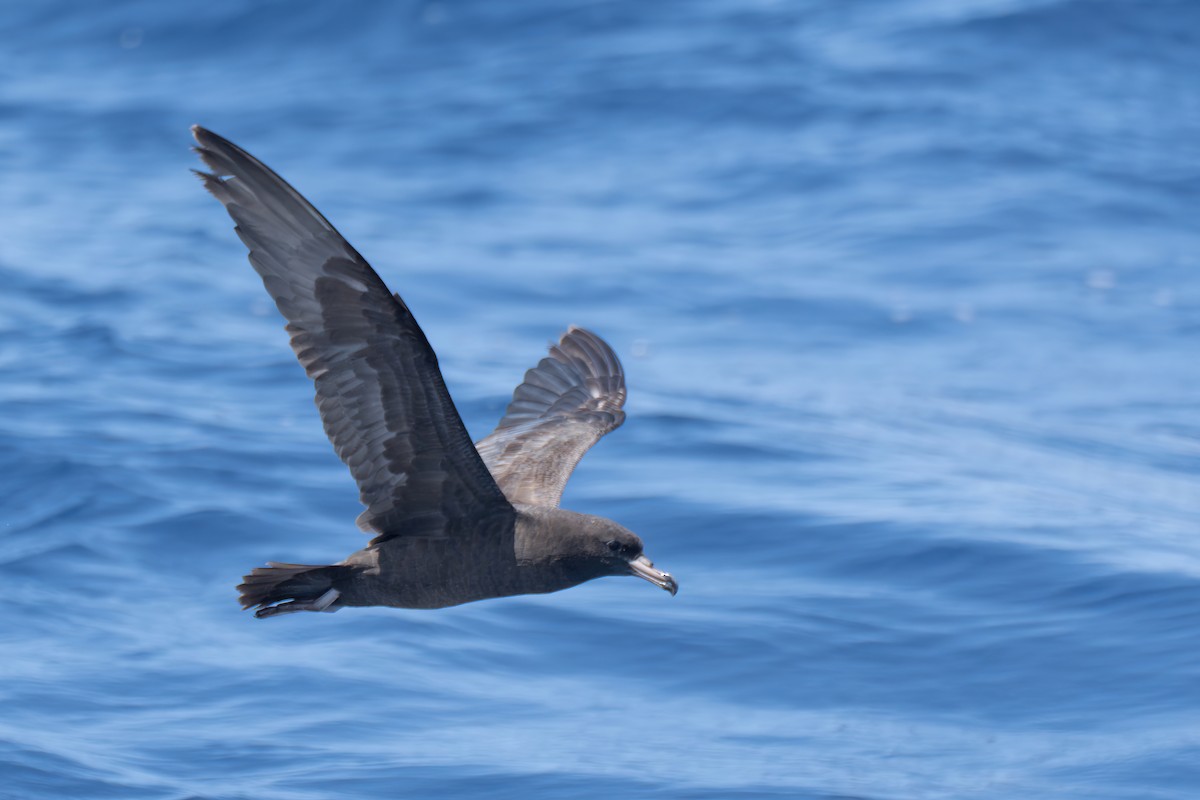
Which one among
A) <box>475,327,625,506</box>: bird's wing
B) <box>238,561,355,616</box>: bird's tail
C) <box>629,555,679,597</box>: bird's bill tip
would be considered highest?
<box>475,327,625,506</box>: bird's wing

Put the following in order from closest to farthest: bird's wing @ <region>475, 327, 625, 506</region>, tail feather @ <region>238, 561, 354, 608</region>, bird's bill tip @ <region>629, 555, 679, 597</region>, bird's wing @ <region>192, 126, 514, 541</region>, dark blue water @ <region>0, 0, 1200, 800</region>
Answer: bird's wing @ <region>192, 126, 514, 541</region> → tail feather @ <region>238, 561, 354, 608</region> → bird's bill tip @ <region>629, 555, 679, 597</region> → bird's wing @ <region>475, 327, 625, 506</region> → dark blue water @ <region>0, 0, 1200, 800</region>

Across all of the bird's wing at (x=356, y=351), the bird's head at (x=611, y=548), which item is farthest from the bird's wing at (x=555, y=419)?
the bird's wing at (x=356, y=351)

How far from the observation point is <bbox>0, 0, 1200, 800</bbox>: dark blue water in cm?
1035

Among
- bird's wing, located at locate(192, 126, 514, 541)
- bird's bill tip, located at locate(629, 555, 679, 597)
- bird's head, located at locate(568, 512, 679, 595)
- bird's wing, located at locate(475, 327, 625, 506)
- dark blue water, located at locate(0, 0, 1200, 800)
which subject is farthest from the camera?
dark blue water, located at locate(0, 0, 1200, 800)

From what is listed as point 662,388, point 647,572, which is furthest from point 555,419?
point 662,388

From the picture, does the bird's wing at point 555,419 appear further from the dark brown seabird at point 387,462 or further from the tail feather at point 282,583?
the tail feather at point 282,583

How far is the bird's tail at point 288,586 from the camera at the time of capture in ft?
23.3

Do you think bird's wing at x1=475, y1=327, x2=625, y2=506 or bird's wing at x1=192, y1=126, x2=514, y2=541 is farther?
bird's wing at x1=475, y1=327, x2=625, y2=506

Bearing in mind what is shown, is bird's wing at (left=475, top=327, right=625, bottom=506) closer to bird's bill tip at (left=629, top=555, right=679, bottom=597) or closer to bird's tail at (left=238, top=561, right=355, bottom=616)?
bird's bill tip at (left=629, top=555, right=679, bottom=597)

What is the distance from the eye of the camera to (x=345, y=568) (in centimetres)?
721

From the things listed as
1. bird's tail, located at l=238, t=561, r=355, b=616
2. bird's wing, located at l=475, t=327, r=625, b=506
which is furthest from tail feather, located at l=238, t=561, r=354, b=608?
bird's wing, located at l=475, t=327, r=625, b=506

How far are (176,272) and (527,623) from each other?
25.1ft

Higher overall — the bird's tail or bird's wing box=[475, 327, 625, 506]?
bird's wing box=[475, 327, 625, 506]

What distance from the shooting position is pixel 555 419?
30.0ft
